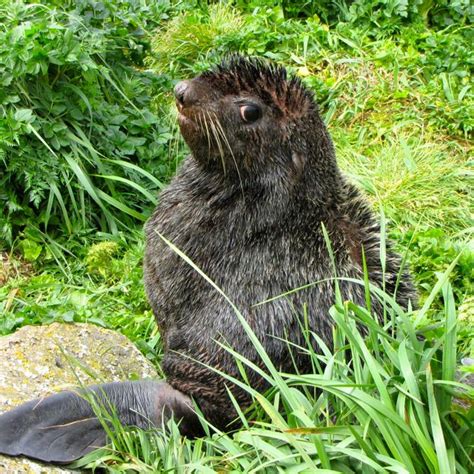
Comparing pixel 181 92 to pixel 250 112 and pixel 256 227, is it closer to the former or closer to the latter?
pixel 250 112

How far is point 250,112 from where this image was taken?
3.95m

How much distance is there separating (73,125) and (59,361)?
191 cm

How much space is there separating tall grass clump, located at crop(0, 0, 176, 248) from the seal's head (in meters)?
1.62

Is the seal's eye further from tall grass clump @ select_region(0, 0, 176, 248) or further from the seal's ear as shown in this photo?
tall grass clump @ select_region(0, 0, 176, 248)

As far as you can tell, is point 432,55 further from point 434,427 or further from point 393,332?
point 434,427

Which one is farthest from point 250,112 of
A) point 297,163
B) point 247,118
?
point 297,163

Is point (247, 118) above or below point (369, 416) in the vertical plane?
above

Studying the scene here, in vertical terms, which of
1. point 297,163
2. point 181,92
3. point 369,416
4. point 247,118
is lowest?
point 369,416

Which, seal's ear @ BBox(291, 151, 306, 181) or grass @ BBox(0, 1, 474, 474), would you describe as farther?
seal's ear @ BBox(291, 151, 306, 181)

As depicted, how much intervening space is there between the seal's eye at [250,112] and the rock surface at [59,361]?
1.25m

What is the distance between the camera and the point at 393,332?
138 inches

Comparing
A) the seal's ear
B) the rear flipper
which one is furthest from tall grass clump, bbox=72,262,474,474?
the seal's ear

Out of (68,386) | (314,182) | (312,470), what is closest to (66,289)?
(68,386)

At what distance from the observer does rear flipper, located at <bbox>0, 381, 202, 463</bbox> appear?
3687mm
